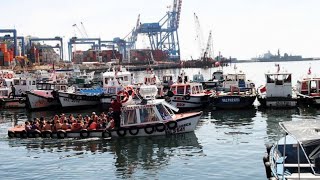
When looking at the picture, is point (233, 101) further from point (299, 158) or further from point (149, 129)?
point (299, 158)

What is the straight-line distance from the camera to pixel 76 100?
169 ft

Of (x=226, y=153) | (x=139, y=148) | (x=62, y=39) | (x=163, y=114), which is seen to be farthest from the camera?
(x=62, y=39)

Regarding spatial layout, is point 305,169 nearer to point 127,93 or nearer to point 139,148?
point 139,148

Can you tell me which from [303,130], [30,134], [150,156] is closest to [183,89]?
[30,134]

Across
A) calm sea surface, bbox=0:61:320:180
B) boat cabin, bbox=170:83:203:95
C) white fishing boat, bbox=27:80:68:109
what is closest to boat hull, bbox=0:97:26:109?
white fishing boat, bbox=27:80:68:109

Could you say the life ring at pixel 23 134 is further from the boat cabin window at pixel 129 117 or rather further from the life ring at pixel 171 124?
the life ring at pixel 171 124

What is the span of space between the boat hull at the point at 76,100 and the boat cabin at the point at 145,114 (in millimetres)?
21384

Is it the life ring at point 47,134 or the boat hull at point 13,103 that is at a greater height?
the boat hull at point 13,103

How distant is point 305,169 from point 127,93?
16544mm

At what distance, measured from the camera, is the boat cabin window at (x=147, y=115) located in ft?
99.1

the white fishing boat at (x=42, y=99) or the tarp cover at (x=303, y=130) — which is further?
the white fishing boat at (x=42, y=99)

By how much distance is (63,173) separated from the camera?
23016mm

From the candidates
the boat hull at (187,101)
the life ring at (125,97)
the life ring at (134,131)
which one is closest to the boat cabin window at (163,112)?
the life ring at (134,131)

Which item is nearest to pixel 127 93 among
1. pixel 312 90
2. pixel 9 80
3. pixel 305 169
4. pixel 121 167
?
pixel 121 167
